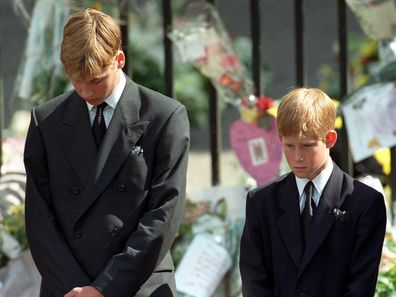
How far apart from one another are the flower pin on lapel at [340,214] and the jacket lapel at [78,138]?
0.80m

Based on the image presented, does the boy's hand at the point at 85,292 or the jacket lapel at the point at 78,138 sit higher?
the jacket lapel at the point at 78,138

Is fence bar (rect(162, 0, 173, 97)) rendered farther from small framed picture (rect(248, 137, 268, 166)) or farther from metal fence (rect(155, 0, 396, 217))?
small framed picture (rect(248, 137, 268, 166))

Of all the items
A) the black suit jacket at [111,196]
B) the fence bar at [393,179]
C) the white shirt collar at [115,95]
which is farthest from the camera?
the fence bar at [393,179]

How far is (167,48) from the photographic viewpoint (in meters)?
5.73

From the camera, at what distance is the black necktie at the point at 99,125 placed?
13.3 ft

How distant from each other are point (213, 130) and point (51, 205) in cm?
176

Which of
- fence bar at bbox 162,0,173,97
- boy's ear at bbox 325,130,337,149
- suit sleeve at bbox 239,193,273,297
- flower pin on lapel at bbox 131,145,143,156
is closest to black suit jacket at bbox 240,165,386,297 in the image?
suit sleeve at bbox 239,193,273,297

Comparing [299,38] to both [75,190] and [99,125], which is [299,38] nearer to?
[99,125]

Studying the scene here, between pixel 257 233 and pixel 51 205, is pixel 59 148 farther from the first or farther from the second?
pixel 257 233

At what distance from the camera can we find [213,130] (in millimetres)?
5711

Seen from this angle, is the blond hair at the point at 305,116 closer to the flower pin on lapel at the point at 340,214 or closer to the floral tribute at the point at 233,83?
the flower pin on lapel at the point at 340,214

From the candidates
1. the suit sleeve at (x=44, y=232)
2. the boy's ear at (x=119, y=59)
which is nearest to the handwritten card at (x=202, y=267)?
the suit sleeve at (x=44, y=232)

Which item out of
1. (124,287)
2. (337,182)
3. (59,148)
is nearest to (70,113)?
(59,148)

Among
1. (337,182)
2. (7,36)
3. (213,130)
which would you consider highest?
(337,182)
